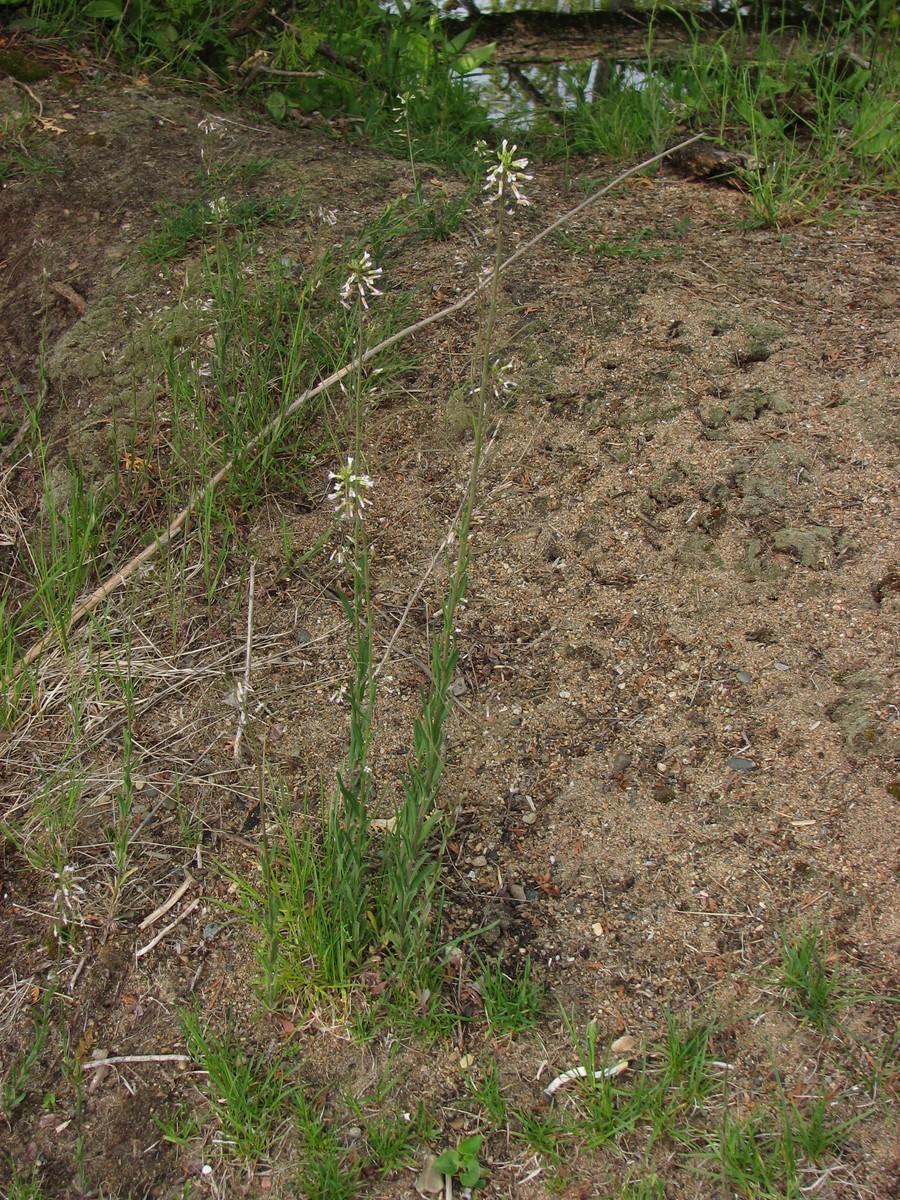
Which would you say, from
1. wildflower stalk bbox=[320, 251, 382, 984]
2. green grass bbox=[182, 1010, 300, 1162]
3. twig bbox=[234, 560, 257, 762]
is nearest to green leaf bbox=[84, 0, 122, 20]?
twig bbox=[234, 560, 257, 762]

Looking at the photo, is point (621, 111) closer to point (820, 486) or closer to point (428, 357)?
point (428, 357)

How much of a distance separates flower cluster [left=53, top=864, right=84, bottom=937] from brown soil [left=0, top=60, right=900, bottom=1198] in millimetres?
36

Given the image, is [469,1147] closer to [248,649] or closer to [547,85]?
[248,649]

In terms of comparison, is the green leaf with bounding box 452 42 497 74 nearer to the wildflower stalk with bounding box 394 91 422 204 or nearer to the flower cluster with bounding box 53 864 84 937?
the wildflower stalk with bounding box 394 91 422 204

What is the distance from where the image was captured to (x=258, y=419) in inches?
116

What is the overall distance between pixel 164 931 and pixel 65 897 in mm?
204

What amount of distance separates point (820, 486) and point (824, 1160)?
1547 millimetres

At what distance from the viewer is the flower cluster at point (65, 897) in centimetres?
212

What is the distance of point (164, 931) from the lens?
7.22 feet

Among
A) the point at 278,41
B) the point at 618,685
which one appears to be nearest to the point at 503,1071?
the point at 618,685

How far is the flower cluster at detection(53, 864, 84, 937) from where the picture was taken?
2123mm

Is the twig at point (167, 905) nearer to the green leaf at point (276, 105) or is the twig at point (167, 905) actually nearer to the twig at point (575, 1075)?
the twig at point (575, 1075)

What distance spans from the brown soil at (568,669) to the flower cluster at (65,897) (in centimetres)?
4

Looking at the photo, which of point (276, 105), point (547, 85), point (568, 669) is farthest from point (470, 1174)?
point (547, 85)
